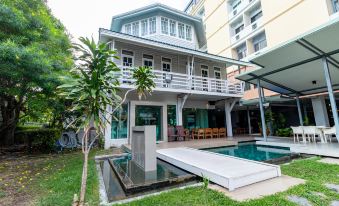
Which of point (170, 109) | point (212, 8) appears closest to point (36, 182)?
point (170, 109)

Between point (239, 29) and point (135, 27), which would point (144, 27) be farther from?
point (239, 29)

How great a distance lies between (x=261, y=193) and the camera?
347 cm

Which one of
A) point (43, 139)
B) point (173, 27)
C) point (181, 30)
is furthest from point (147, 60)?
point (43, 139)

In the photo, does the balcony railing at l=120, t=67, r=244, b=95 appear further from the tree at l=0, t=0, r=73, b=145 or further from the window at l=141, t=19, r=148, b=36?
the window at l=141, t=19, r=148, b=36

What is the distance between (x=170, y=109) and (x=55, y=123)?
958 cm

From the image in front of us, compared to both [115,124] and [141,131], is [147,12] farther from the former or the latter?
[141,131]

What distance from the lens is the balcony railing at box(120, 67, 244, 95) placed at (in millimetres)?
10445

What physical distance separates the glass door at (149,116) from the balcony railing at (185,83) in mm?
2012

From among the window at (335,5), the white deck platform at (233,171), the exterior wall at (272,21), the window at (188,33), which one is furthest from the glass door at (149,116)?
the window at (335,5)

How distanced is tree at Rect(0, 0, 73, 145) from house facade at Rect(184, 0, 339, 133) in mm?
12664

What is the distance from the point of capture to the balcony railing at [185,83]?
10445 mm

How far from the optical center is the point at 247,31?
2047 cm

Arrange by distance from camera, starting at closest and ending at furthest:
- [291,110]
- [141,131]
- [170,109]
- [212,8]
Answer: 1. [141,131]
2. [170,109]
3. [291,110]
4. [212,8]

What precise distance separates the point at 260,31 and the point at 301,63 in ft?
43.5
